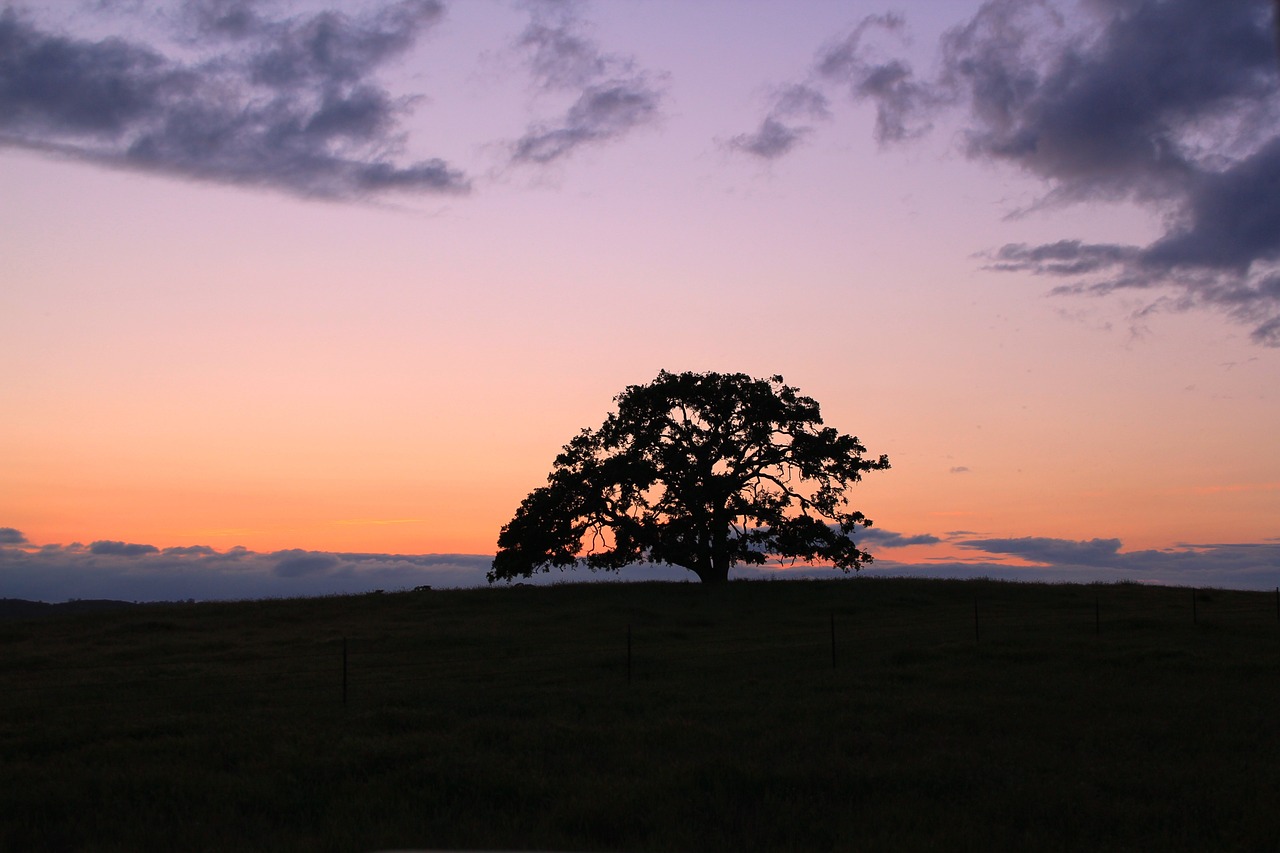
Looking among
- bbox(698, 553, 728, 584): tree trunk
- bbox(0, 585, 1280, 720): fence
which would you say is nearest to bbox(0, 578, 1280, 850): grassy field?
bbox(0, 585, 1280, 720): fence

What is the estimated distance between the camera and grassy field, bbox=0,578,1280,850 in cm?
1038

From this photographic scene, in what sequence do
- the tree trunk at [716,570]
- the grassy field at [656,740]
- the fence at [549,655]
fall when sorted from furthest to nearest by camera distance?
the tree trunk at [716,570] < the fence at [549,655] < the grassy field at [656,740]

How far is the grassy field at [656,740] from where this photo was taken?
10.4 m

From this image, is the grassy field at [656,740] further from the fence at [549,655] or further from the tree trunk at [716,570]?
the tree trunk at [716,570]

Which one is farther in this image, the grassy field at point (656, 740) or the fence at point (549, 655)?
the fence at point (549, 655)

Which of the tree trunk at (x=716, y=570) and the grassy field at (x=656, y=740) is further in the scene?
the tree trunk at (x=716, y=570)

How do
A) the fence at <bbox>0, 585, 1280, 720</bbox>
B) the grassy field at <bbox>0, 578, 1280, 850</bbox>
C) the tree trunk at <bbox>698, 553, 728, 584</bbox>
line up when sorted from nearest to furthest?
the grassy field at <bbox>0, 578, 1280, 850</bbox>
the fence at <bbox>0, 585, 1280, 720</bbox>
the tree trunk at <bbox>698, 553, 728, 584</bbox>

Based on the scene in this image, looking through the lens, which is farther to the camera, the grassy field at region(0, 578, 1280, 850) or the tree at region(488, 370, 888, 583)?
the tree at region(488, 370, 888, 583)

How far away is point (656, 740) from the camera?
14.6m

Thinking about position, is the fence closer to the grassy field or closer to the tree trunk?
the grassy field

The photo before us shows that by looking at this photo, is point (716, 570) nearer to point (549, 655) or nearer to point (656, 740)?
point (549, 655)

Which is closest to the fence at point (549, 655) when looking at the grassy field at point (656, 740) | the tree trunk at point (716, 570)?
the grassy field at point (656, 740)

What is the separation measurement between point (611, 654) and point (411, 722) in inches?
378

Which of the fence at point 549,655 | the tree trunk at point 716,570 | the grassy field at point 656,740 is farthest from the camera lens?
the tree trunk at point 716,570
